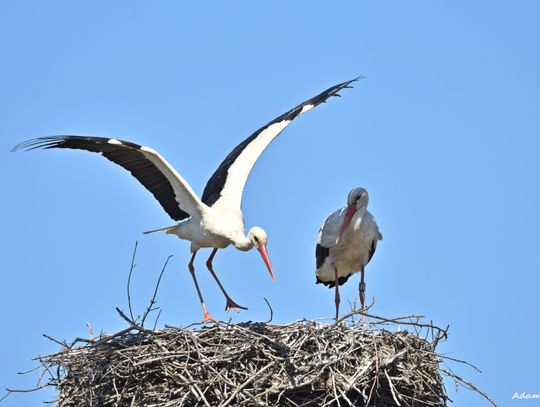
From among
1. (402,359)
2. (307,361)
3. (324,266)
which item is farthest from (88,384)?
(324,266)

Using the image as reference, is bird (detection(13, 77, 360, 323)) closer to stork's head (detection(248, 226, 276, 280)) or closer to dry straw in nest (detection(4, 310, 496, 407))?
stork's head (detection(248, 226, 276, 280))

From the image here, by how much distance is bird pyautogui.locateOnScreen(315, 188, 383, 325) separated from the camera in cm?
1128

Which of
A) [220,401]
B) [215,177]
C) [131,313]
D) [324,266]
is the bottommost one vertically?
[220,401]

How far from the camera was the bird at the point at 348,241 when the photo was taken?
37.0 feet

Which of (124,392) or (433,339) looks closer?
(124,392)

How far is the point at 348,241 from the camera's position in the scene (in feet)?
37.4

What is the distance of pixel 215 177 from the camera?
11992 millimetres

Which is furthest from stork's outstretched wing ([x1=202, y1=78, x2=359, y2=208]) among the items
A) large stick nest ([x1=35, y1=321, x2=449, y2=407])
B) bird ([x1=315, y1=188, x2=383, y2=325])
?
large stick nest ([x1=35, y1=321, x2=449, y2=407])

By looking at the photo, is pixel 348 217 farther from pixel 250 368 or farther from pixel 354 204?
pixel 250 368

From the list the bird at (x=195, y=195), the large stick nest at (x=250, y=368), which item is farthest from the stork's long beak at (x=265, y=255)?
the large stick nest at (x=250, y=368)

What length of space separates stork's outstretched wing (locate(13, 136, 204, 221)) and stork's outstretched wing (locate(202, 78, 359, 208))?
467mm

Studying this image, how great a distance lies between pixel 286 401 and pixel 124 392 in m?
1.23

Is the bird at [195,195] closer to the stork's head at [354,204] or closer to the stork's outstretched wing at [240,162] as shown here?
the stork's outstretched wing at [240,162]

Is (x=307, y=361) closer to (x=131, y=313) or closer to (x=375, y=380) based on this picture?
(x=375, y=380)
